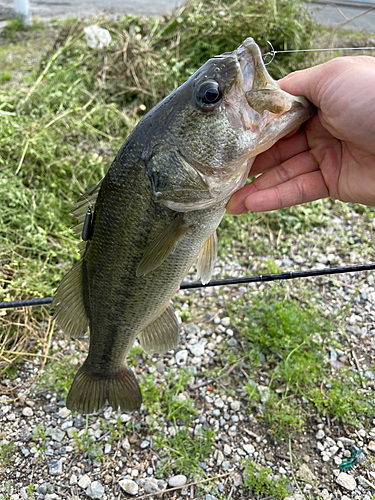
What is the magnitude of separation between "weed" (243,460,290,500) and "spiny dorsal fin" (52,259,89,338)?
126cm

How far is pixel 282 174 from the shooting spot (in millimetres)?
2186

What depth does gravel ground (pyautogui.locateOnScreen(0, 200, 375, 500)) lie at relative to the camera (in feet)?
7.68

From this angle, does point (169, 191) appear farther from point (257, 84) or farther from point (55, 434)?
point (55, 434)

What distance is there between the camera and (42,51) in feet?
22.6

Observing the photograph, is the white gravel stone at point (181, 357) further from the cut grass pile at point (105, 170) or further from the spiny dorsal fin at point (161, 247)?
the spiny dorsal fin at point (161, 247)

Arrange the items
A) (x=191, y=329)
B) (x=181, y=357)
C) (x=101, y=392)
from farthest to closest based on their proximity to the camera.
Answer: (x=191, y=329)
(x=181, y=357)
(x=101, y=392)

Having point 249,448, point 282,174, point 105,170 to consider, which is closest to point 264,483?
point 249,448

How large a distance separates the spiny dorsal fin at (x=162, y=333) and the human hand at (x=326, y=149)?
647 mm

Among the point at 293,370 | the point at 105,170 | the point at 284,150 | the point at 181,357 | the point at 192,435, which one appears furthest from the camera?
the point at 105,170

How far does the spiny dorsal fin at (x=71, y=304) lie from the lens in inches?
74.6

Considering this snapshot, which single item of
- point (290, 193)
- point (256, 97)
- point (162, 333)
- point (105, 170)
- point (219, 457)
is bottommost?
point (219, 457)

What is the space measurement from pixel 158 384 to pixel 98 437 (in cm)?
51

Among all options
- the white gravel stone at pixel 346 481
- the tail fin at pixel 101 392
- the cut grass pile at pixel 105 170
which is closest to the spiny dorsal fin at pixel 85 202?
the tail fin at pixel 101 392

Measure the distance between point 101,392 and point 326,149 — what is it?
1681mm
